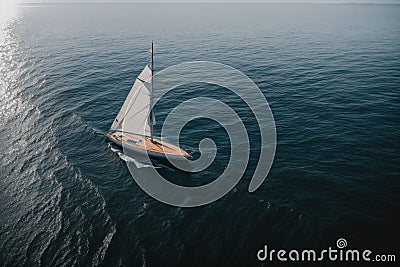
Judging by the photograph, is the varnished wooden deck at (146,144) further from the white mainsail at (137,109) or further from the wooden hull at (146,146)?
the white mainsail at (137,109)

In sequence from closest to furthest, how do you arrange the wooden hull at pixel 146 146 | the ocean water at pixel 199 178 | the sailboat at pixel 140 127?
1. the ocean water at pixel 199 178
2. the wooden hull at pixel 146 146
3. the sailboat at pixel 140 127

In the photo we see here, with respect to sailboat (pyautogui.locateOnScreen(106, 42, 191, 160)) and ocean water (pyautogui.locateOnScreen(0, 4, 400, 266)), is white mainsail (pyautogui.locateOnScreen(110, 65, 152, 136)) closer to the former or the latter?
sailboat (pyautogui.locateOnScreen(106, 42, 191, 160))

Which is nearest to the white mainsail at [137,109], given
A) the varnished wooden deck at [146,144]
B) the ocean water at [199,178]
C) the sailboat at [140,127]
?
the sailboat at [140,127]

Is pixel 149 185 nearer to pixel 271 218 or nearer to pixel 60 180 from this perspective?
pixel 60 180

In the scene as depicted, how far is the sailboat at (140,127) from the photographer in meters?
41.4

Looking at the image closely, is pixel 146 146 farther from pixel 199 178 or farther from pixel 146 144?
pixel 199 178

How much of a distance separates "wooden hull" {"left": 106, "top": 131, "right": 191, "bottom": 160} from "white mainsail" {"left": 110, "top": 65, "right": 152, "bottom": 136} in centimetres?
106

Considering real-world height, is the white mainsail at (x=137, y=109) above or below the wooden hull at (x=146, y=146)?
above

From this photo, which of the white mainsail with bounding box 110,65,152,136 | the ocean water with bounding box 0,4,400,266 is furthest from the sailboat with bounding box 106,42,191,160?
the ocean water with bounding box 0,4,400,266

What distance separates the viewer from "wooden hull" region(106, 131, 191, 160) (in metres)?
41.3

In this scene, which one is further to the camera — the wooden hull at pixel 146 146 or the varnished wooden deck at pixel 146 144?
the varnished wooden deck at pixel 146 144

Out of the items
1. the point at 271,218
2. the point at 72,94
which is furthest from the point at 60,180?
the point at 72,94

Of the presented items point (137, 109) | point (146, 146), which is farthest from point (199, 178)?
point (137, 109)

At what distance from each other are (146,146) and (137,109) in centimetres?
597
